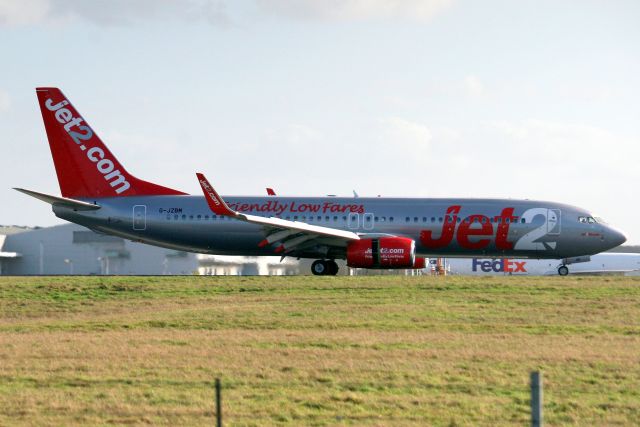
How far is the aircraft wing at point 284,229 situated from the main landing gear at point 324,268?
147 cm

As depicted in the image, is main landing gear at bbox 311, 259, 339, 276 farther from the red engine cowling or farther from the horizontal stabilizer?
the horizontal stabilizer

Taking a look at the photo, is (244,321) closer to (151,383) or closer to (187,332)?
(187,332)

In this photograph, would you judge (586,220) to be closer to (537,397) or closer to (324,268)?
(324,268)

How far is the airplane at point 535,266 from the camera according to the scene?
3354 inches

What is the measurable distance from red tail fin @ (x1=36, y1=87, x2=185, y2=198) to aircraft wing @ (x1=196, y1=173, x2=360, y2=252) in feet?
19.6

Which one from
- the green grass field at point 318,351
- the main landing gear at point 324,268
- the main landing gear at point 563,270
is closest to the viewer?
the green grass field at point 318,351

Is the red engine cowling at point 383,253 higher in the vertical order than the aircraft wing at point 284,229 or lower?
lower

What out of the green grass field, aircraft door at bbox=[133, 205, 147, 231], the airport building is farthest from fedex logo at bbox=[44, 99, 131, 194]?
the airport building

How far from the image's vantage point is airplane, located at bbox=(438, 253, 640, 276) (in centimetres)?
8519

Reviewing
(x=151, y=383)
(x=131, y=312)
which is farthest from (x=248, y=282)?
(x=151, y=383)

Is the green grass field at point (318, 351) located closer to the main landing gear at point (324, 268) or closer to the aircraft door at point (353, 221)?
the main landing gear at point (324, 268)

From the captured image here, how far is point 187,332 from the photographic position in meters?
26.4

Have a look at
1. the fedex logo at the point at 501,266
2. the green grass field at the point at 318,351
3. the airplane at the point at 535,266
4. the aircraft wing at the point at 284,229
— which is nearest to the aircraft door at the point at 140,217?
the aircraft wing at the point at 284,229

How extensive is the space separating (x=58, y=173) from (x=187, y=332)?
849 inches
